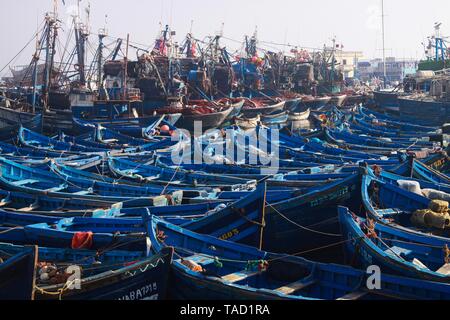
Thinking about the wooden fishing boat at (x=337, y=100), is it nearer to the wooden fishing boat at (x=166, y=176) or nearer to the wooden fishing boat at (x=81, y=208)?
the wooden fishing boat at (x=166, y=176)

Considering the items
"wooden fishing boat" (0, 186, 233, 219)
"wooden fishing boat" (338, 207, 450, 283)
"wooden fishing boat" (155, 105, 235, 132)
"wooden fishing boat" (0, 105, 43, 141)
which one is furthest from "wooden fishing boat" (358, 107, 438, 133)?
"wooden fishing boat" (0, 105, 43, 141)

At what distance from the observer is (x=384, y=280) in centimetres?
888

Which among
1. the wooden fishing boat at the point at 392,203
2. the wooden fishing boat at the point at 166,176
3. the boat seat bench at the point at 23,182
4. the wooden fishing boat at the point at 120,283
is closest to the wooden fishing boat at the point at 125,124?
the wooden fishing boat at the point at 166,176

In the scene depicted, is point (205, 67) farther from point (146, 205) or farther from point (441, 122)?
point (146, 205)

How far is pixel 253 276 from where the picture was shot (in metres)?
9.81

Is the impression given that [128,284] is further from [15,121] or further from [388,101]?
[388,101]

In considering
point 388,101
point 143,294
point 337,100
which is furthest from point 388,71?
point 143,294

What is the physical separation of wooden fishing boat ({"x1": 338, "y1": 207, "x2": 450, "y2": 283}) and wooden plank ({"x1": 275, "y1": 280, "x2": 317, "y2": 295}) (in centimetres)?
125

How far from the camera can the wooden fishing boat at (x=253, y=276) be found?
28.3ft

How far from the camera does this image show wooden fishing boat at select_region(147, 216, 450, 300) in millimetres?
8617

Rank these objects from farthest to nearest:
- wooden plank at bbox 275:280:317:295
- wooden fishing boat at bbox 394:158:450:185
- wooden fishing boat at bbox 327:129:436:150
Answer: wooden fishing boat at bbox 327:129:436:150, wooden fishing boat at bbox 394:158:450:185, wooden plank at bbox 275:280:317:295

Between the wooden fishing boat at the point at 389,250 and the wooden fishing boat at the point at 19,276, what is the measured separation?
18.7 ft

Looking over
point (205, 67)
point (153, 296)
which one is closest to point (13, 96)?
point (205, 67)

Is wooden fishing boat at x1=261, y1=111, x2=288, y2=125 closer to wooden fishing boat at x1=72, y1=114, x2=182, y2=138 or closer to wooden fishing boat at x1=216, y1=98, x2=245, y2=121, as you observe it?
wooden fishing boat at x1=216, y1=98, x2=245, y2=121
